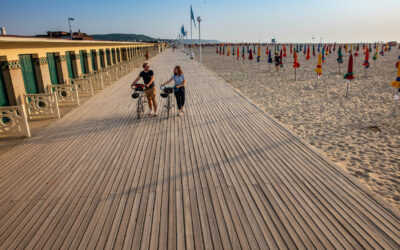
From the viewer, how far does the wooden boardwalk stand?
3.13 meters

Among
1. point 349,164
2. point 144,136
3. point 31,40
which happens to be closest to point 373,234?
point 349,164

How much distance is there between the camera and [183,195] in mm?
4000

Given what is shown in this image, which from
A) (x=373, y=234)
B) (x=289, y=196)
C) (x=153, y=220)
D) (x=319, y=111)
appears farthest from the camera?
(x=319, y=111)

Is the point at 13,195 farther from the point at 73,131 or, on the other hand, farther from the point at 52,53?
the point at 52,53

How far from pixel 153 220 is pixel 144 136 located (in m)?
3.49

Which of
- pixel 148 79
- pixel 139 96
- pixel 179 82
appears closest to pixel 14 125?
pixel 139 96

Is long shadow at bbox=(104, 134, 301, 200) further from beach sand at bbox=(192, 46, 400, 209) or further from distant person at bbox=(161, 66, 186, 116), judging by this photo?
distant person at bbox=(161, 66, 186, 116)

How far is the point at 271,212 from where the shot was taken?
11.6 ft

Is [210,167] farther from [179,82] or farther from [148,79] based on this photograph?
[148,79]

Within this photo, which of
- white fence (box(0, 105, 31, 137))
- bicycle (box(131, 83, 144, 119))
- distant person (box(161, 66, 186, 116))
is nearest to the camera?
white fence (box(0, 105, 31, 137))

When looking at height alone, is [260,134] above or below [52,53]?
below

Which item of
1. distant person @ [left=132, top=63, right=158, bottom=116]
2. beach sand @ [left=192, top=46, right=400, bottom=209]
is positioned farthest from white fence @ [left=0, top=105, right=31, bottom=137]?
beach sand @ [left=192, top=46, right=400, bottom=209]

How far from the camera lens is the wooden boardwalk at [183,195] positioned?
313 cm

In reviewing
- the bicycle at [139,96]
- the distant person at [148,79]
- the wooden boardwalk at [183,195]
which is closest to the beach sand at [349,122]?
the wooden boardwalk at [183,195]
